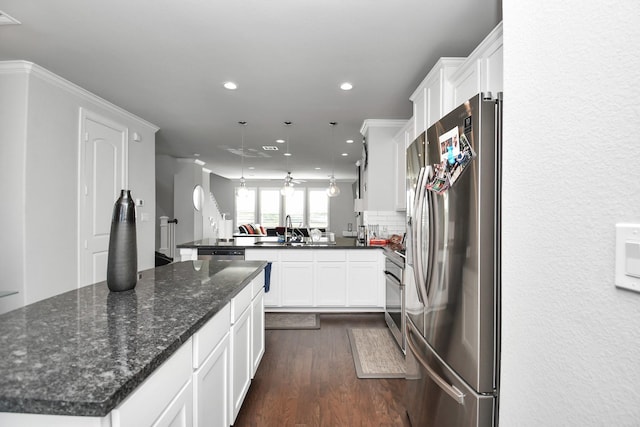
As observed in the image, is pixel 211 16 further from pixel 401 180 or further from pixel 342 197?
pixel 342 197

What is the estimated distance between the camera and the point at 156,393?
866mm

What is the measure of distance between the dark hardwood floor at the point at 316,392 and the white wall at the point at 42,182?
222cm

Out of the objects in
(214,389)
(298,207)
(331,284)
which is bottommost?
(331,284)

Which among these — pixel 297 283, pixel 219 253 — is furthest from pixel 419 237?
pixel 219 253

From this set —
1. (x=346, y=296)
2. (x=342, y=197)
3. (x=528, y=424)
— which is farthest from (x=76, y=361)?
(x=342, y=197)

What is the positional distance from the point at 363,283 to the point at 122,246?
297 cm

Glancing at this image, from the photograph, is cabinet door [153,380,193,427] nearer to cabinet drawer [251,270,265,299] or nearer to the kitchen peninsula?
cabinet drawer [251,270,265,299]

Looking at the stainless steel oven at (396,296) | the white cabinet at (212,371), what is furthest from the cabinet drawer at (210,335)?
the stainless steel oven at (396,296)

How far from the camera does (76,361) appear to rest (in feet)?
2.66

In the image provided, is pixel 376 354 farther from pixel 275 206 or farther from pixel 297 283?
pixel 275 206

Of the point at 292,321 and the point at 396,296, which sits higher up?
the point at 396,296

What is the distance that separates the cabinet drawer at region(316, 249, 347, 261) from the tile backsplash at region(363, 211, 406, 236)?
2.74 ft

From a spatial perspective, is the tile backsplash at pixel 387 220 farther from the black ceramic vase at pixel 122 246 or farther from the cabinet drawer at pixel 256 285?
the black ceramic vase at pixel 122 246

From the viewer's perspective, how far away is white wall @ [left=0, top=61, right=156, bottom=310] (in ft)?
9.39
